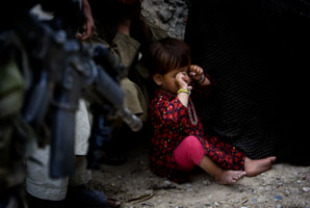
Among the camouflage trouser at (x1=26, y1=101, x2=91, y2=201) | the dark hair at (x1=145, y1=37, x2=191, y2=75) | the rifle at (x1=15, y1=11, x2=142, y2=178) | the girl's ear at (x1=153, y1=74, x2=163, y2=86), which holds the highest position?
the rifle at (x1=15, y1=11, x2=142, y2=178)

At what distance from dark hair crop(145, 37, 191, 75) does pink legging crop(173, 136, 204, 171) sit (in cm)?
46

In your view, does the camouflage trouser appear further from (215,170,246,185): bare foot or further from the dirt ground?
(215,170,246,185): bare foot

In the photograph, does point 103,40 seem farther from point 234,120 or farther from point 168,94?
point 234,120

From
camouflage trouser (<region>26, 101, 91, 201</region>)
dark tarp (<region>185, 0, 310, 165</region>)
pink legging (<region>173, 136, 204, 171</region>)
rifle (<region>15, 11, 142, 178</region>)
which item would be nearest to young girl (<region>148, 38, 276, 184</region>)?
pink legging (<region>173, 136, 204, 171</region>)

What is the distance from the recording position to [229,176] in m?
2.30

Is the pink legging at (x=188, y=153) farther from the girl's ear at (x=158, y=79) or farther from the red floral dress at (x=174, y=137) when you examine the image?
the girl's ear at (x=158, y=79)

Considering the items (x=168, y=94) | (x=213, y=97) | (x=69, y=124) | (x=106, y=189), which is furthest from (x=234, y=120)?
(x=69, y=124)

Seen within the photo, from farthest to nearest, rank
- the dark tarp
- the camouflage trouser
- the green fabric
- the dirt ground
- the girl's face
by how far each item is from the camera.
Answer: the girl's face < the dark tarp < the dirt ground < the camouflage trouser < the green fabric

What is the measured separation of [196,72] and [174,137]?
44 centimetres

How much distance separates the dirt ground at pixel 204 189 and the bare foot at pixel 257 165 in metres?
0.03

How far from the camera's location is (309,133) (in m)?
2.41

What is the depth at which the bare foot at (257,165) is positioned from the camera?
2.37 meters

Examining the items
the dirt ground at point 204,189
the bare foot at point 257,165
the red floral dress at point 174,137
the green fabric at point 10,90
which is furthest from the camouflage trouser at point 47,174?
the bare foot at point 257,165

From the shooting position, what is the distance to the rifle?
879mm
